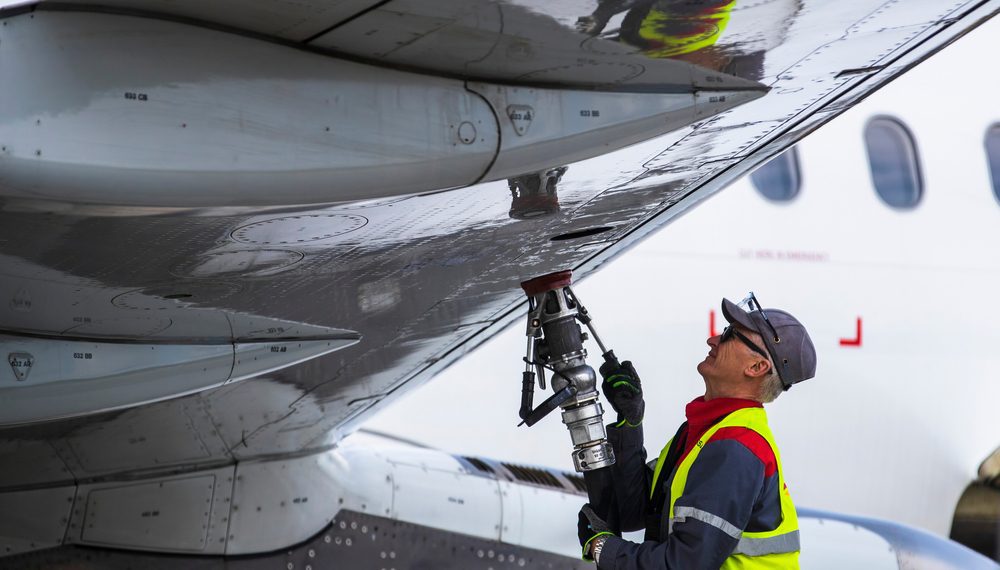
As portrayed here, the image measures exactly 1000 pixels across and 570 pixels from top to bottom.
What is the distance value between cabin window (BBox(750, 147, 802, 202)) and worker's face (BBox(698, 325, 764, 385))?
3.64 metres

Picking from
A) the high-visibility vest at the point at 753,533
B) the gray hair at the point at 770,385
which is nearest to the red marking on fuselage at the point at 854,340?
the gray hair at the point at 770,385

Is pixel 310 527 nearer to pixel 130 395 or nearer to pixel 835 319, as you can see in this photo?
pixel 130 395

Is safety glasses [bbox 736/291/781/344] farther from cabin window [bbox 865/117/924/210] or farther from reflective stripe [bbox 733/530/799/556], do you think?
cabin window [bbox 865/117/924/210]

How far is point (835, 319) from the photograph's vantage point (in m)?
6.71

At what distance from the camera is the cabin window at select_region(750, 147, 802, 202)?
6.55 meters

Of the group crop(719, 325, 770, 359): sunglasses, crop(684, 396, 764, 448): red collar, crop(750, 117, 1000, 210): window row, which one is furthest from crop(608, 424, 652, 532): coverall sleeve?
crop(750, 117, 1000, 210): window row

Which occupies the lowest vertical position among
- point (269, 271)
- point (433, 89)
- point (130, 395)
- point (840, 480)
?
point (840, 480)

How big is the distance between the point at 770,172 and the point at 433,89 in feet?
14.8

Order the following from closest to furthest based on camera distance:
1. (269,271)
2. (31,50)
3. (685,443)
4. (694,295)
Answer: (31,50)
(269,271)
(685,443)
(694,295)

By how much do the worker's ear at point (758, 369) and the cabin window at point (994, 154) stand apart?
477 centimetres

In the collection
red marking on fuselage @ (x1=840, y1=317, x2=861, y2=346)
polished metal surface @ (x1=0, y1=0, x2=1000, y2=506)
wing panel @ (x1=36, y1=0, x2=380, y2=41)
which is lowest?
red marking on fuselage @ (x1=840, y1=317, x2=861, y2=346)

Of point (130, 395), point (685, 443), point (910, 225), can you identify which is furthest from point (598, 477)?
point (910, 225)

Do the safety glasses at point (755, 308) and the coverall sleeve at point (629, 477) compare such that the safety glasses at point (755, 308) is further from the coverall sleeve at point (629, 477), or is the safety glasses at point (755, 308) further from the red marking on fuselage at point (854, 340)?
the red marking on fuselage at point (854, 340)

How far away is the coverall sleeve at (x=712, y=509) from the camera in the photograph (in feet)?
8.84
